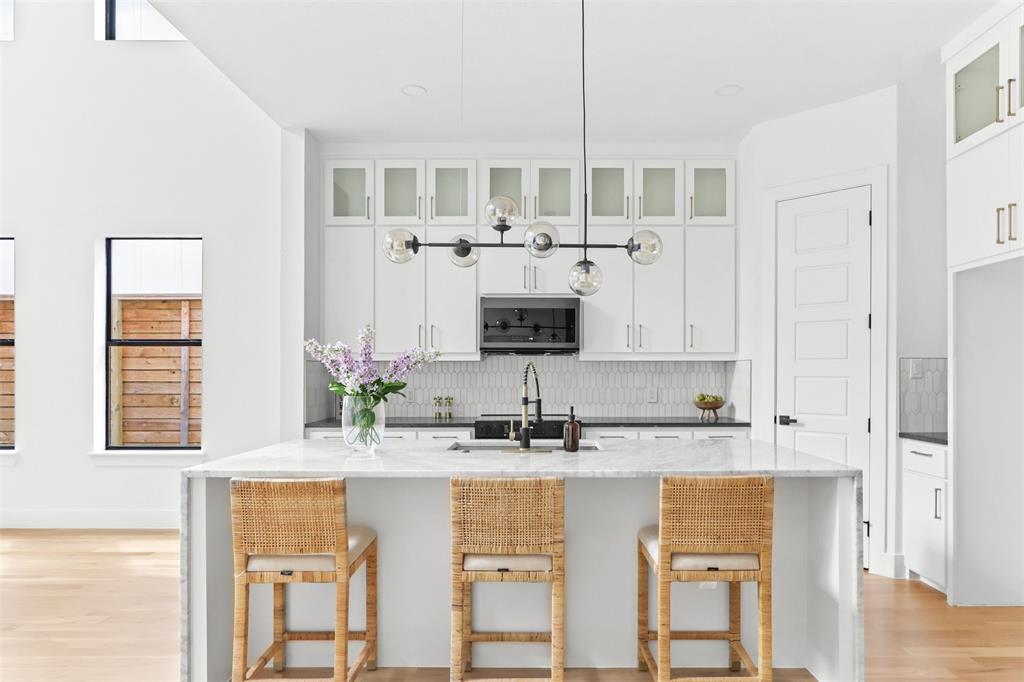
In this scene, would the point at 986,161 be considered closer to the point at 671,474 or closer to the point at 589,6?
the point at 589,6

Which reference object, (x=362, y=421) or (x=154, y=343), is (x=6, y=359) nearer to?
(x=154, y=343)

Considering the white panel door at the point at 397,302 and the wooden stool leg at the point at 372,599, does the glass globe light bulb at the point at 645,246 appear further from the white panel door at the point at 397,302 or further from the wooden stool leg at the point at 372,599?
the white panel door at the point at 397,302

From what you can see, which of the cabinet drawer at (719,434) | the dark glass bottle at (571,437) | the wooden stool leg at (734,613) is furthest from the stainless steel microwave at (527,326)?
the wooden stool leg at (734,613)

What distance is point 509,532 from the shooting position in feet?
8.41

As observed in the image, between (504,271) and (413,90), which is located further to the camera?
(504,271)

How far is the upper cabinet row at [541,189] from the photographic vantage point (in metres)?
5.34

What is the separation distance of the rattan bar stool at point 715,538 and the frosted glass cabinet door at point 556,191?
3.14 meters

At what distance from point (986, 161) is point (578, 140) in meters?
2.60

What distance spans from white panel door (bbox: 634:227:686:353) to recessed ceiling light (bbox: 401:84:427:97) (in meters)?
1.84

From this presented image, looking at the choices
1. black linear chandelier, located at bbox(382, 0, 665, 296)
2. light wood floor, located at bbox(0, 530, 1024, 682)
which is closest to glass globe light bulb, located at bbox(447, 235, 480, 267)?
black linear chandelier, located at bbox(382, 0, 665, 296)

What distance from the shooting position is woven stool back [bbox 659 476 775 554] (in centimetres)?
254

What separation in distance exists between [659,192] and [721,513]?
332 cm

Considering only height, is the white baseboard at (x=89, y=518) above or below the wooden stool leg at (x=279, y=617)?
below

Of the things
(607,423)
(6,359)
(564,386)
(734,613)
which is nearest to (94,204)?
(6,359)
